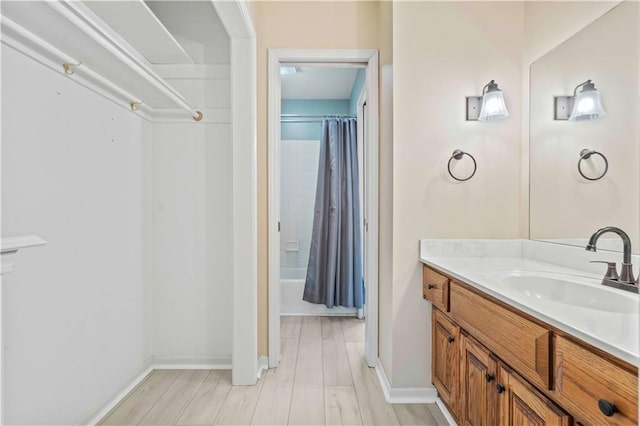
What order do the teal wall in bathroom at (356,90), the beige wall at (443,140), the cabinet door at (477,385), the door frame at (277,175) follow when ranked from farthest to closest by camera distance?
the teal wall in bathroom at (356,90) < the door frame at (277,175) < the beige wall at (443,140) < the cabinet door at (477,385)

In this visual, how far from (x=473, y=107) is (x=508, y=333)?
1.30 metres

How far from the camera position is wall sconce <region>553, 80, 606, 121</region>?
1.50 metres

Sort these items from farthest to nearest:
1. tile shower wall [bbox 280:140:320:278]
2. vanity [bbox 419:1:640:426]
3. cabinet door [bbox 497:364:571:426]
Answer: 1. tile shower wall [bbox 280:140:320:278]
2. cabinet door [bbox 497:364:571:426]
3. vanity [bbox 419:1:640:426]

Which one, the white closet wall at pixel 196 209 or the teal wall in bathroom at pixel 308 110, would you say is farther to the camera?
the teal wall in bathroom at pixel 308 110

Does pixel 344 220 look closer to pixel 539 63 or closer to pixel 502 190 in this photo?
pixel 502 190

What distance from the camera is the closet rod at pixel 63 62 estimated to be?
3.85 ft

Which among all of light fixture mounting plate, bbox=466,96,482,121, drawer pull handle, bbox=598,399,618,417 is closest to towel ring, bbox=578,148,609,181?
light fixture mounting plate, bbox=466,96,482,121

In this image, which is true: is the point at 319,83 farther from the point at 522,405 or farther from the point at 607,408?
the point at 607,408

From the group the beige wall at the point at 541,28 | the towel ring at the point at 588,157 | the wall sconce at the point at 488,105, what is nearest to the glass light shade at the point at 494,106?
the wall sconce at the point at 488,105

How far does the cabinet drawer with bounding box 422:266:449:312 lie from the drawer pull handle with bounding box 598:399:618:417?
0.89 meters

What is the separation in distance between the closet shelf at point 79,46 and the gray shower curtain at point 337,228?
1.91 m

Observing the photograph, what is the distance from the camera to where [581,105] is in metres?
1.58

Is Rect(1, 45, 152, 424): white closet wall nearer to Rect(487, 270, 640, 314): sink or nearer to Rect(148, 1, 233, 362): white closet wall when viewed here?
Rect(148, 1, 233, 362): white closet wall

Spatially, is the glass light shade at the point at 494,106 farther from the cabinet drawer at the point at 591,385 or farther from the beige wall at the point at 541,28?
the cabinet drawer at the point at 591,385
